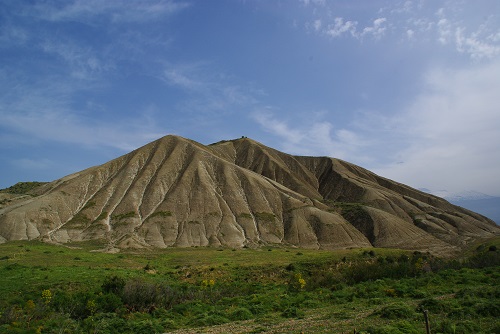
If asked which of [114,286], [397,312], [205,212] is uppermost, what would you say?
[205,212]

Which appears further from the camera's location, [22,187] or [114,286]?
[22,187]

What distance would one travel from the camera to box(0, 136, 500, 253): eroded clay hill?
97438 millimetres

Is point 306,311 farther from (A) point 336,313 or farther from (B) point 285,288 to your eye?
(B) point 285,288

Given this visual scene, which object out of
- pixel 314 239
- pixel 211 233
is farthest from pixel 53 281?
pixel 314 239

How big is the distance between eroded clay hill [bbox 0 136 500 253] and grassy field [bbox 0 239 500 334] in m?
49.3

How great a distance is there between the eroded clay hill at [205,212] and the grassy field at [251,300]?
162ft

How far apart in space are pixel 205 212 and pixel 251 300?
79142 millimetres

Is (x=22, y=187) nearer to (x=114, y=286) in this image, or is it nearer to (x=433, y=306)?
(x=114, y=286)

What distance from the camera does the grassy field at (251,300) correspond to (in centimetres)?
1938

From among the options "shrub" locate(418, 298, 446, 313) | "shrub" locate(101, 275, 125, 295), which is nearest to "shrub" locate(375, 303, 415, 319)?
"shrub" locate(418, 298, 446, 313)

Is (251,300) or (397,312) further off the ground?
(397,312)

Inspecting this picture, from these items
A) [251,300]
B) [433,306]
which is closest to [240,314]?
[251,300]

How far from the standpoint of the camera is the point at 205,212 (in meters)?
108

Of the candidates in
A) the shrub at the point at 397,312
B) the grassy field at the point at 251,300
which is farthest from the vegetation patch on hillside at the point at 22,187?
the shrub at the point at 397,312
